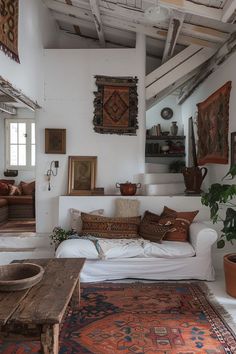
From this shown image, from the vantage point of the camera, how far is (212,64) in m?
4.93

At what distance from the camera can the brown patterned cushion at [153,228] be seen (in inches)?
157

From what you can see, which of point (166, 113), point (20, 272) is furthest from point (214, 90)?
point (20, 272)

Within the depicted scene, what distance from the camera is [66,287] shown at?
226cm

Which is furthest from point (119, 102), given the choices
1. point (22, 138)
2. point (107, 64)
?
point (22, 138)

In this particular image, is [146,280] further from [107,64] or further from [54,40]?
[54,40]

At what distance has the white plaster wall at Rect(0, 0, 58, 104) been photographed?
3773 mm

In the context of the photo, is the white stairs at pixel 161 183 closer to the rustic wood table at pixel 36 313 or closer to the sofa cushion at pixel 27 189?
the rustic wood table at pixel 36 313

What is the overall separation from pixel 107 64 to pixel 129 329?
380cm

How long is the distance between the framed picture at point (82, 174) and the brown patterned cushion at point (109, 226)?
0.88 m

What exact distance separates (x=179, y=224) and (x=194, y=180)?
1.15m

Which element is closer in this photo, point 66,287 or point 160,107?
point 66,287

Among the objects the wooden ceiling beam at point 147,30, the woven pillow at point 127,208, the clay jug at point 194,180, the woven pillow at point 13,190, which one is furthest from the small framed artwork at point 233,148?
the woven pillow at point 13,190

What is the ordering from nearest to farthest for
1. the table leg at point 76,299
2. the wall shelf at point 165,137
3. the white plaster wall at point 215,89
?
the table leg at point 76,299 < the white plaster wall at point 215,89 < the wall shelf at point 165,137

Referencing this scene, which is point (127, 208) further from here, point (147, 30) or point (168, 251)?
point (147, 30)
